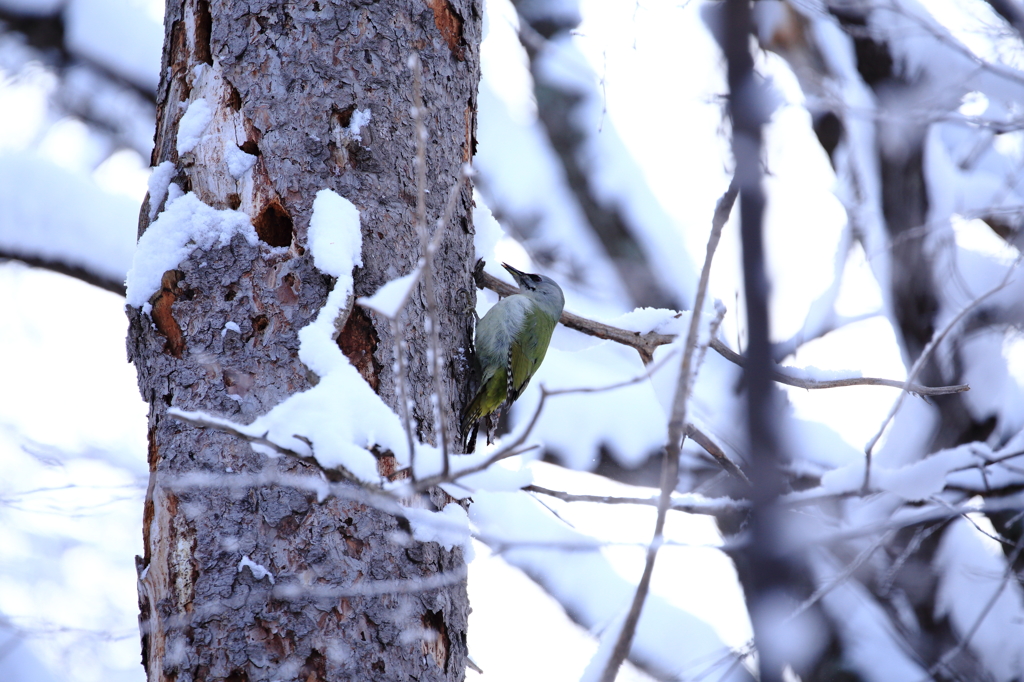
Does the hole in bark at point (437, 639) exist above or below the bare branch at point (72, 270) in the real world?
above

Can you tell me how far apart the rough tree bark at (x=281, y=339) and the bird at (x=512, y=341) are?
935 mm

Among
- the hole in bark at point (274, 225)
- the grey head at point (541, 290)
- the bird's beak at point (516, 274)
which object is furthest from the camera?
the bird's beak at point (516, 274)

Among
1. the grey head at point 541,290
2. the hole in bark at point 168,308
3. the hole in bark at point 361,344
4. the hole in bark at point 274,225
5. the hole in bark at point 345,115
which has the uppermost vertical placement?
the hole in bark at point 345,115

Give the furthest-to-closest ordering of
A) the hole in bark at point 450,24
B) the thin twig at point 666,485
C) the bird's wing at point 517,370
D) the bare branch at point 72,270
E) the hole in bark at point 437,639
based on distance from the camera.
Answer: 1. the bare branch at point 72,270
2. the bird's wing at point 517,370
3. the hole in bark at point 450,24
4. the hole in bark at point 437,639
5. the thin twig at point 666,485

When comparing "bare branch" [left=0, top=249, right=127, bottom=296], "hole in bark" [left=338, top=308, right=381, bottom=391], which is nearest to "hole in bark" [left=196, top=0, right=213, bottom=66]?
"hole in bark" [left=338, top=308, right=381, bottom=391]

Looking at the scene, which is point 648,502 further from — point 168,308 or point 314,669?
point 168,308

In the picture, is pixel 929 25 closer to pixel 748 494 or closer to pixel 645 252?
pixel 645 252

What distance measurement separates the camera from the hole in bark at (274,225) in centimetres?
189

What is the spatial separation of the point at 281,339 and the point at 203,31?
0.91 m

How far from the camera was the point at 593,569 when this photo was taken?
5.25 meters

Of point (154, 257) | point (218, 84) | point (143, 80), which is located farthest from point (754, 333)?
point (143, 80)

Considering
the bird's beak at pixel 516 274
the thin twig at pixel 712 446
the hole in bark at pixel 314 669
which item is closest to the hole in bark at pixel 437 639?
the hole in bark at pixel 314 669

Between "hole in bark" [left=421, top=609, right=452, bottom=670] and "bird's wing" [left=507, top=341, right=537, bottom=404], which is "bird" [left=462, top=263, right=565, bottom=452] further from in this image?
"hole in bark" [left=421, top=609, right=452, bottom=670]

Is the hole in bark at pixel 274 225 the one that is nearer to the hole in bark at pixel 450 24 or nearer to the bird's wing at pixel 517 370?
the hole in bark at pixel 450 24
